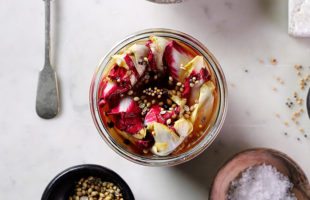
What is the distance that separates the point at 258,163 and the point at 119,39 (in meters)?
0.43

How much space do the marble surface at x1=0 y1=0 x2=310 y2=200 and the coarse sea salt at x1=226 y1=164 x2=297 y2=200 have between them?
7 centimetres

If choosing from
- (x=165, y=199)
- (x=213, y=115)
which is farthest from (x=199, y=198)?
(x=213, y=115)

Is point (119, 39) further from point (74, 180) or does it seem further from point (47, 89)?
point (74, 180)

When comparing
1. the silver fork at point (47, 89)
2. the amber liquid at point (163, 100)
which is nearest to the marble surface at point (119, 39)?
the silver fork at point (47, 89)

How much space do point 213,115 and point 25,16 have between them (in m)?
0.52

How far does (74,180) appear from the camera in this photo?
0.91 metres

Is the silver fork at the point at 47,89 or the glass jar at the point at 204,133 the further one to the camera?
the silver fork at the point at 47,89

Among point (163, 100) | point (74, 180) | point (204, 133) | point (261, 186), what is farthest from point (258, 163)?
point (74, 180)

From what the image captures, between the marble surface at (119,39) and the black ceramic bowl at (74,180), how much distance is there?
6cm

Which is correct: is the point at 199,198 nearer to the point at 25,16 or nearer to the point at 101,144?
the point at 101,144

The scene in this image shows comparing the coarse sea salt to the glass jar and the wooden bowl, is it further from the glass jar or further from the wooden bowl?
the glass jar

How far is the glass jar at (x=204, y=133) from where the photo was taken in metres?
0.81

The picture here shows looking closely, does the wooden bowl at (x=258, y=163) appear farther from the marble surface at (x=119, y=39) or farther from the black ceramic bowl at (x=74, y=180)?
the black ceramic bowl at (x=74, y=180)

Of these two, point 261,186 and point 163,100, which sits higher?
point 163,100
